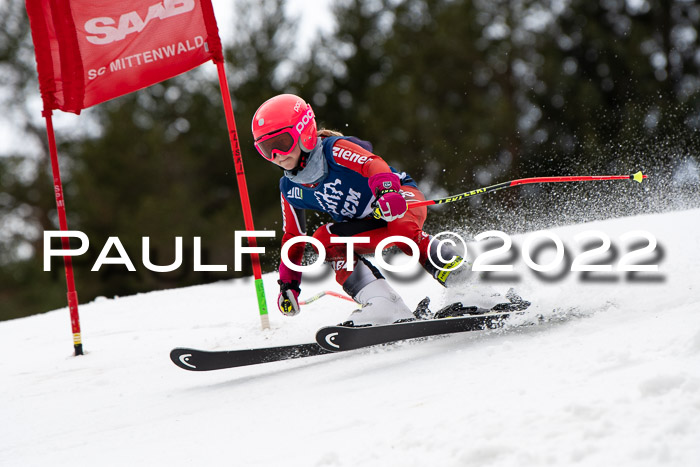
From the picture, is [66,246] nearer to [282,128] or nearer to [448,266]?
[282,128]

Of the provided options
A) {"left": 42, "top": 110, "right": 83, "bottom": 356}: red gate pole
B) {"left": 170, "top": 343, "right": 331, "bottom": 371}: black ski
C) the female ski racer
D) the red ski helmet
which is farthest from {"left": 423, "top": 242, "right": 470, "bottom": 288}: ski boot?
{"left": 42, "top": 110, "right": 83, "bottom": 356}: red gate pole

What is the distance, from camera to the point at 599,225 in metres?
6.34

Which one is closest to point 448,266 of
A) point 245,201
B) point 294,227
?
point 294,227

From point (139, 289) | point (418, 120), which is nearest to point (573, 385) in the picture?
point (418, 120)

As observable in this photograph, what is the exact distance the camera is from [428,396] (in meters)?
2.55

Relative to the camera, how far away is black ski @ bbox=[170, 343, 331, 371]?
3609mm

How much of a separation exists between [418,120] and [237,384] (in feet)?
45.1

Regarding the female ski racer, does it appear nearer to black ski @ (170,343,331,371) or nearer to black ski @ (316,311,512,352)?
black ski @ (316,311,512,352)

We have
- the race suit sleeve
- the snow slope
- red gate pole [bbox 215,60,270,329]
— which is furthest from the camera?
red gate pole [bbox 215,60,270,329]

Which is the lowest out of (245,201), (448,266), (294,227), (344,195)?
(448,266)

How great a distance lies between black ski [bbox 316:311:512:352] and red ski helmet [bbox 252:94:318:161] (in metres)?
1.07

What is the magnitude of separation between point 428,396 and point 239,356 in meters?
1.45

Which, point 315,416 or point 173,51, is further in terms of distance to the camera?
→ point 173,51

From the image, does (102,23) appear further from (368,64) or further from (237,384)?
(368,64)
